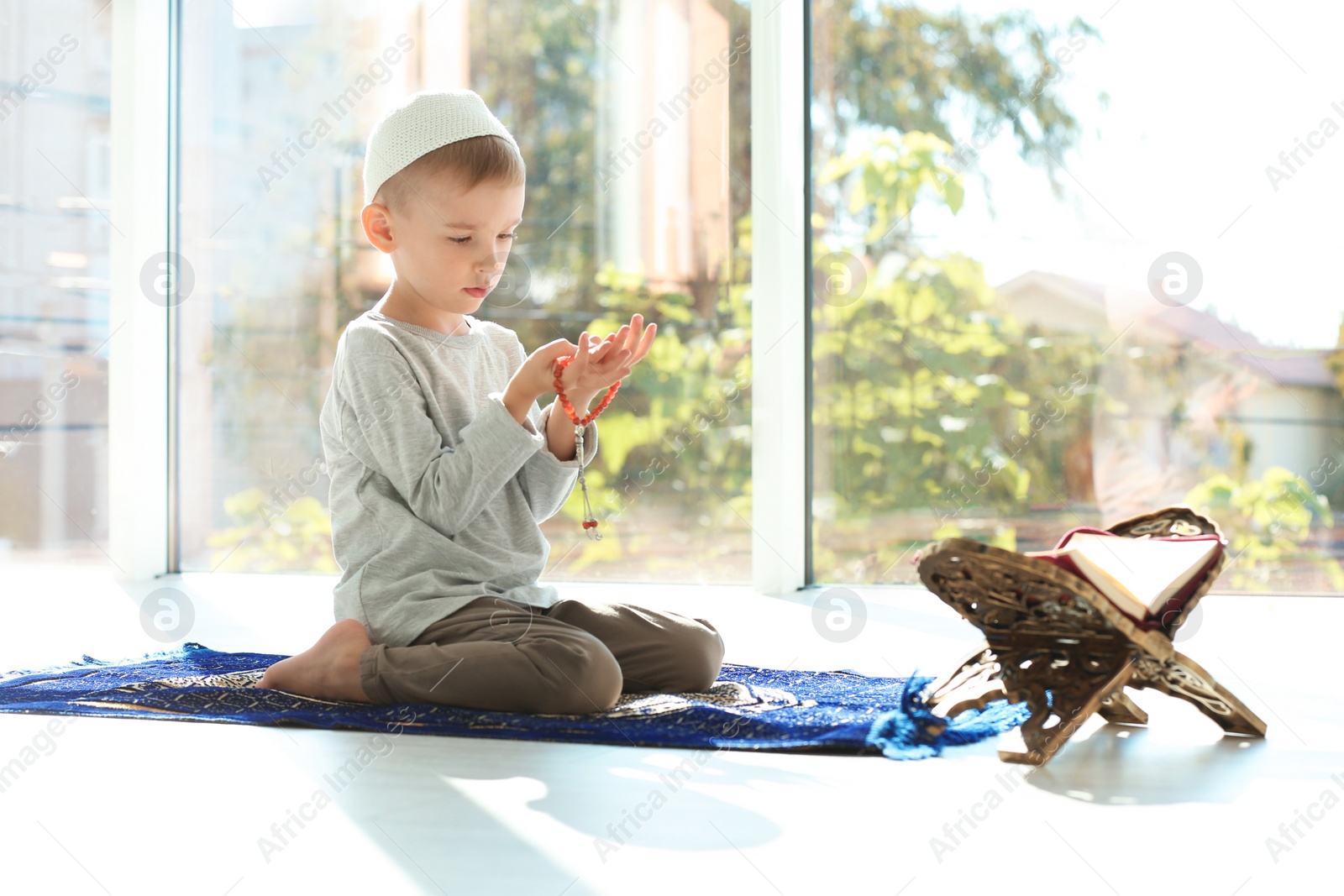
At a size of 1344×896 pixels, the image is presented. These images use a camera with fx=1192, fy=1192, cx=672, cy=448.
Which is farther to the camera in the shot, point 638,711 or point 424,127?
point 424,127

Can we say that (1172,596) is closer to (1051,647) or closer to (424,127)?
(1051,647)

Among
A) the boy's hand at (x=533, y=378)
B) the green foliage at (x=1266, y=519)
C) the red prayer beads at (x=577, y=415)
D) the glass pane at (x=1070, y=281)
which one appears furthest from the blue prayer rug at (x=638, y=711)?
the green foliage at (x=1266, y=519)

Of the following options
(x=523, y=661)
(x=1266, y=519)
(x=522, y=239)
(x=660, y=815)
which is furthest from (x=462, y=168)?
(x=1266, y=519)

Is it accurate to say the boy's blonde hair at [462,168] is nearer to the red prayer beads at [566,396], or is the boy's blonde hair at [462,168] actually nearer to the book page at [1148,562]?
the red prayer beads at [566,396]

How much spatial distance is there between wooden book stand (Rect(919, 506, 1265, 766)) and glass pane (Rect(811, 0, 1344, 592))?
1.39 metres

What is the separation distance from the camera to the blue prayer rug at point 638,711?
1257 millimetres

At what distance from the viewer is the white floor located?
2.80 feet

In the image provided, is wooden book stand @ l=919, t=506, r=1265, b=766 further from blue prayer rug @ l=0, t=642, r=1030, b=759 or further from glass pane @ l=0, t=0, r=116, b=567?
glass pane @ l=0, t=0, r=116, b=567

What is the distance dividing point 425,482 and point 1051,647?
0.74m

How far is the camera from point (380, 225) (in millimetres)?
1551

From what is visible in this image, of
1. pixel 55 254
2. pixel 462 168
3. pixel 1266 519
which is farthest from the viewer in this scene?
pixel 55 254

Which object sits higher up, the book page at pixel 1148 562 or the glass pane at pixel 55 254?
the glass pane at pixel 55 254

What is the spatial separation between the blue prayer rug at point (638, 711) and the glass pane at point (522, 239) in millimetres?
1197

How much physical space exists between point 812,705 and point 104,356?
2117 millimetres
